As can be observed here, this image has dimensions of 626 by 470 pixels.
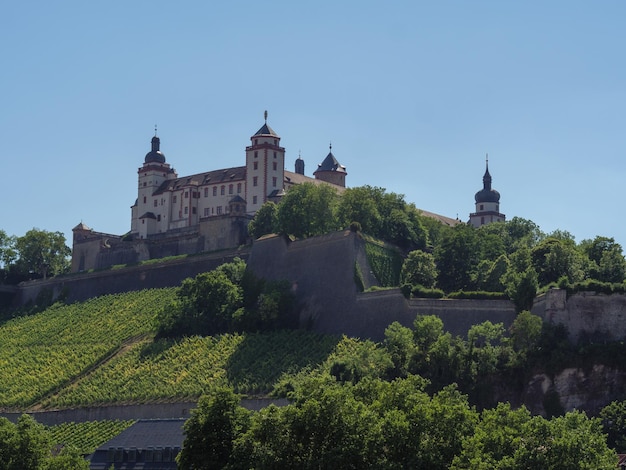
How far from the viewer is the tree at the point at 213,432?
66.1 metres

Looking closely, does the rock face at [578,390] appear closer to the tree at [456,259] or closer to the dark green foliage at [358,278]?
the tree at [456,259]

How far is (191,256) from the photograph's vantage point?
123438 mm

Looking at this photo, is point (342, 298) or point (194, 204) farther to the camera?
point (194, 204)

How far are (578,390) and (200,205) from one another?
55850 mm

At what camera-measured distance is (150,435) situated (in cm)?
8494

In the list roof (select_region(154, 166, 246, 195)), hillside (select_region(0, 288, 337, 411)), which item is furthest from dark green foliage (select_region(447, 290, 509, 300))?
roof (select_region(154, 166, 246, 195))

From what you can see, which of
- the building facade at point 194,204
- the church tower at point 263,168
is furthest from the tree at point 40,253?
the church tower at point 263,168

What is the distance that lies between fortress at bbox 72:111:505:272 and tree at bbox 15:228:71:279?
2.74 meters

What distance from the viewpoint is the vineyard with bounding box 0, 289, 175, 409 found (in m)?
107

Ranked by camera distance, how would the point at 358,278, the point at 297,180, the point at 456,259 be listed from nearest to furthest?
the point at 358,278
the point at 456,259
the point at 297,180

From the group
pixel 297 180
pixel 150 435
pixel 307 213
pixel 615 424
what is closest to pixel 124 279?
pixel 297 180

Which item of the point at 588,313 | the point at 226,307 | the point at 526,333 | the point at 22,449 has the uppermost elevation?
the point at 226,307

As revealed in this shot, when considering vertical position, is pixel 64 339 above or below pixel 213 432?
above

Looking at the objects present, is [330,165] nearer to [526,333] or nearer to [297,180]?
[297,180]
